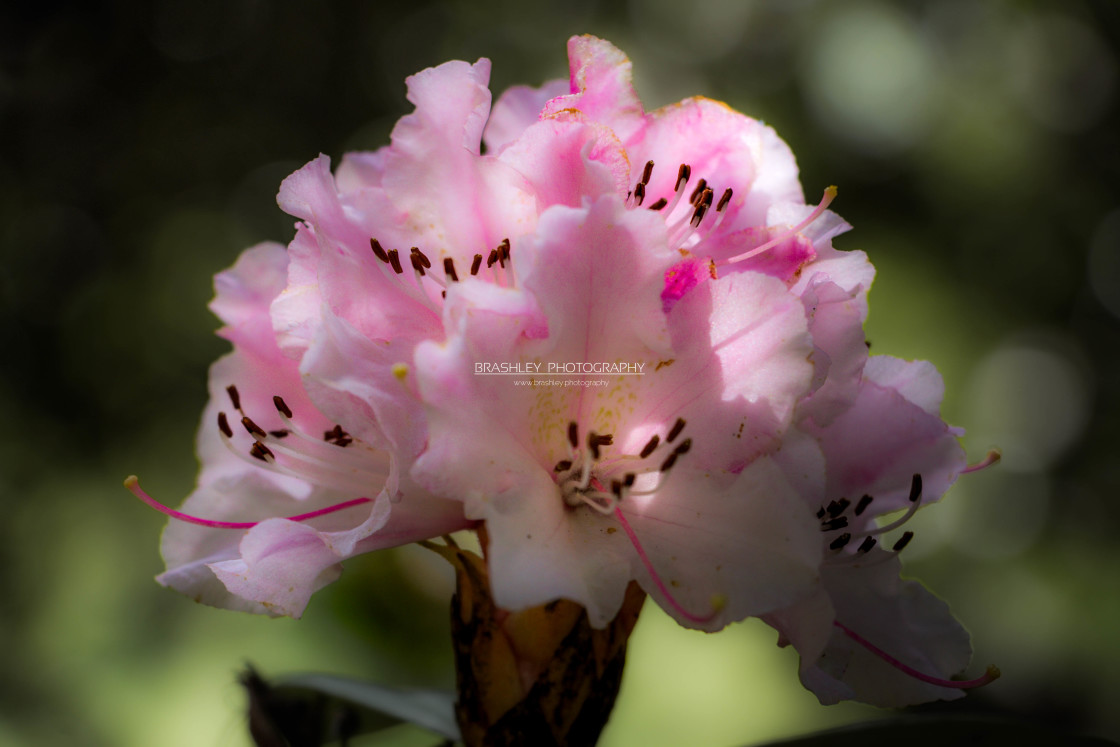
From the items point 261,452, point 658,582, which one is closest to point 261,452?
point 261,452

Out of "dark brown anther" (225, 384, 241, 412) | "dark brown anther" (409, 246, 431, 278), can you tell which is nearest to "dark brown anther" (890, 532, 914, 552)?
"dark brown anther" (409, 246, 431, 278)

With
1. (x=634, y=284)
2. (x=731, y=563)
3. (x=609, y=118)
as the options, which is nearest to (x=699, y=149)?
(x=609, y=118)

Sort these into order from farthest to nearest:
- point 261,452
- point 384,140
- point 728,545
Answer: point 384,140
point 261,452
point 728,545

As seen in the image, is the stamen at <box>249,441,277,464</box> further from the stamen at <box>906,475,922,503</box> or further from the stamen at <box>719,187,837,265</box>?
the stamen at <box>906,475,922,503</box>

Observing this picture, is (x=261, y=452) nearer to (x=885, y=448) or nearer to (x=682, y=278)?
(x=682, y=278)

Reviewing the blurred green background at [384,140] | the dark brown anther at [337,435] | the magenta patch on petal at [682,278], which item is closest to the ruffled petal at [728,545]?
the magenta patch on petal at [682,278]

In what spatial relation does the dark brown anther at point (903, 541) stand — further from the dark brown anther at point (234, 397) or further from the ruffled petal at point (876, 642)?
the dark brown anther at point (234, 397)

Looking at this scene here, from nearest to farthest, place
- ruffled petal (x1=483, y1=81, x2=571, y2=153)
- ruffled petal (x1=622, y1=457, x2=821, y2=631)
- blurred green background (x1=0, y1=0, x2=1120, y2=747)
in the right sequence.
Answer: ruffled petal (x1=622, y1=457, x2=821, y2=631), ruffled petal (x1=483, y1=81, x2=571, y2=153), blurred green background (x1=0, y1=0, x2=1120, y2=747)
